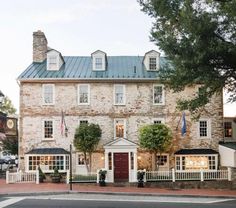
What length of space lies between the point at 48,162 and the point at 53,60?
27.4ft

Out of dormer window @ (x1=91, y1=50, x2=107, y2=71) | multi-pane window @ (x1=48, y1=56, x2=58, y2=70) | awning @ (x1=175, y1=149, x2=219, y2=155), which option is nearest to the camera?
awning @ (x1=175, y1=149, x2=219, y2=155)

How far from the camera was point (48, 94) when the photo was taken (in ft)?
117

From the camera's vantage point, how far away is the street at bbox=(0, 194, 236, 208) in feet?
66.3

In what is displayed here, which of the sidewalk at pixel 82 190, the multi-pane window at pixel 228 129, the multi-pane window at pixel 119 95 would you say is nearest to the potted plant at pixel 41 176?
the sidewalk at pixel 82 190

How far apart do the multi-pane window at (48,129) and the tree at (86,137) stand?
2267mm

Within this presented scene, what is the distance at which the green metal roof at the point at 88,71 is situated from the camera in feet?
117

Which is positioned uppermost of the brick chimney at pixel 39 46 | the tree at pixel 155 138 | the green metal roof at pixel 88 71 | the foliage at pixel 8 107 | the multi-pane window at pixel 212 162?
the brick chimney at pixel 39 46

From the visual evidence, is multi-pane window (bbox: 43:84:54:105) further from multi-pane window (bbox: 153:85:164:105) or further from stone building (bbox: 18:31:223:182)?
multi-pane window (bbox: 153:85:164:105)

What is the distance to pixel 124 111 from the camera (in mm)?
35812

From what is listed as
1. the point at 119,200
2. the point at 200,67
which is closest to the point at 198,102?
the point at 200,67

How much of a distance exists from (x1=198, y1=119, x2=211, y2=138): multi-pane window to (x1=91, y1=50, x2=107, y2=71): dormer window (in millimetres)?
9095

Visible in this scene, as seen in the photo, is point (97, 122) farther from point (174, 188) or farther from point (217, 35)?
point (217, 35)

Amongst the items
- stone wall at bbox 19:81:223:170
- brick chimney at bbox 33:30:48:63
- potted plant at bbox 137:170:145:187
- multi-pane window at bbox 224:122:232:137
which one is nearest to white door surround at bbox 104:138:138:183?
stone wall at bbox 19:81:223:170

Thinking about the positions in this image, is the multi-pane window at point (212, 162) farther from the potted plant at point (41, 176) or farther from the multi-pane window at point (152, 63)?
the potted plant at point (41, 176)
